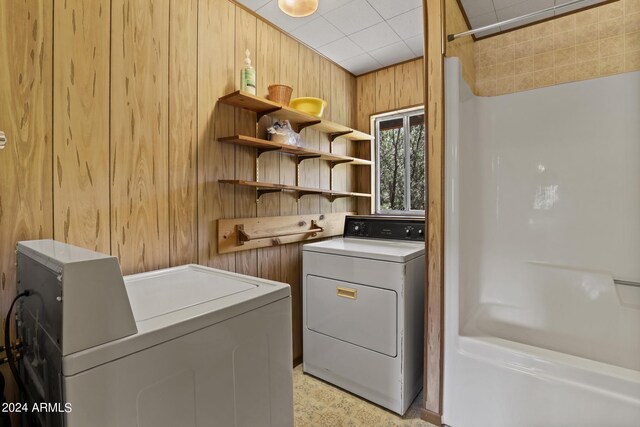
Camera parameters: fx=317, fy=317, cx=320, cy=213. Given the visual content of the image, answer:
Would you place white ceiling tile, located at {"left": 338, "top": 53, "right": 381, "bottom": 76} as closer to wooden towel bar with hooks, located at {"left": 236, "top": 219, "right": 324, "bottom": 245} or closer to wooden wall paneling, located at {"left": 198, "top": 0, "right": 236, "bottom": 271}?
wooden wall paneling, located at {"left": 198, "top": 0, "right": 236, "bottom": 271}

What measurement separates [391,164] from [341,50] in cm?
106

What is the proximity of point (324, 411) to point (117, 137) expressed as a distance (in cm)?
177

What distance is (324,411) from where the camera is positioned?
5.90ft

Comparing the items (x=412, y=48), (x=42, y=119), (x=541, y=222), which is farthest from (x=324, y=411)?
(x=412, y=48)

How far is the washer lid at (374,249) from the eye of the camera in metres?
1.78

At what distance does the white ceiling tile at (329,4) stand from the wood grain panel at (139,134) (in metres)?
0.87

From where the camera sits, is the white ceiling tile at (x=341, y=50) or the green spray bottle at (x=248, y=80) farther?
the white ceiling tile at (x=341, y=50)

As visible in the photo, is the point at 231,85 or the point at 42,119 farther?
the point at 231,85

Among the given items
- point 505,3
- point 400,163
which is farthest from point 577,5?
point 400,163

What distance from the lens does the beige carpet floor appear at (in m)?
1.71

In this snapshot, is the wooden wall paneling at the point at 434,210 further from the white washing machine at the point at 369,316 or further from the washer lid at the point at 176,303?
the washer lid at the point at 176,303

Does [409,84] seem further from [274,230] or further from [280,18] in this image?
[274,230]

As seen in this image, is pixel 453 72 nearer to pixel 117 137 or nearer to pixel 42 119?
pixel 117 137

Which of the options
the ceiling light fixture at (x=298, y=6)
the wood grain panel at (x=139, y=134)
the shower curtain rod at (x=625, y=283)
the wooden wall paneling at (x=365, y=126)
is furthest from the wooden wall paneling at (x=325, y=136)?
the shower curtain rod at (x=625, y=283)
